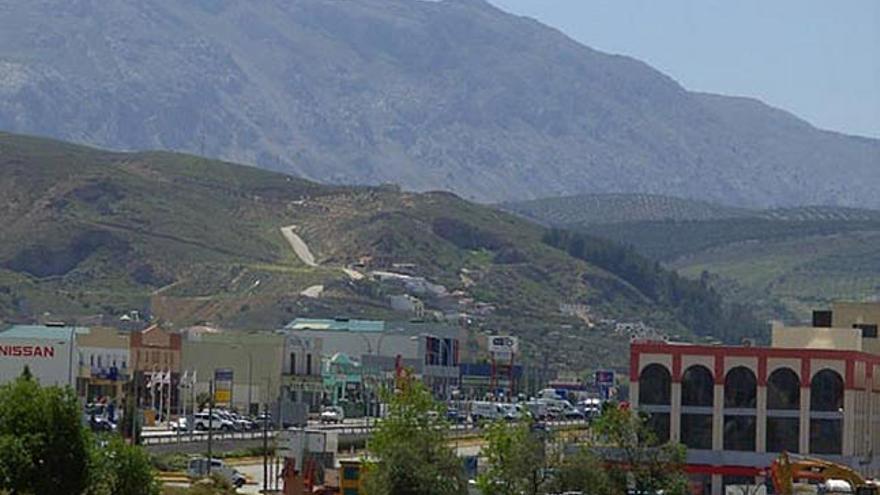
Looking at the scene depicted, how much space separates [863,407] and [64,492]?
56055 millimetres

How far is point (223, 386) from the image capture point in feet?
584

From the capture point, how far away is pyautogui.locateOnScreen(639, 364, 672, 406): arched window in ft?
386

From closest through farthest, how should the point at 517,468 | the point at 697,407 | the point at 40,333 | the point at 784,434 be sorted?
the point at 517,468 < the point at 784,434 < the point at 697,407 < the point at 40,333

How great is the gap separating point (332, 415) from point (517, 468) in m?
75.4

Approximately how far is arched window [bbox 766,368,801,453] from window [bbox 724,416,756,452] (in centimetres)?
78

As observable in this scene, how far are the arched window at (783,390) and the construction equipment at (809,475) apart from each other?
51.1ft

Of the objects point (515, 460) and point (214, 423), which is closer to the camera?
point (515, 460)

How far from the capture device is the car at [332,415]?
547 ft

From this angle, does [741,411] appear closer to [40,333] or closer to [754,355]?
[754,355]

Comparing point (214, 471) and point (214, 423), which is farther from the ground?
point (214, 423)

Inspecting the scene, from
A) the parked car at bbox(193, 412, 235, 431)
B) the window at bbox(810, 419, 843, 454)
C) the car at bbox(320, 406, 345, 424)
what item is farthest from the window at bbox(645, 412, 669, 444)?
the car at bbox(320, 406, 345, 424)

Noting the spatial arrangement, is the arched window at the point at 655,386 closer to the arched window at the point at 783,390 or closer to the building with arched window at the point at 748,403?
the building with arched window at the point at 748,403

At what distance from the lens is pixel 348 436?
140 meters

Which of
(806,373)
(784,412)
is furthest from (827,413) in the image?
(806,373)
